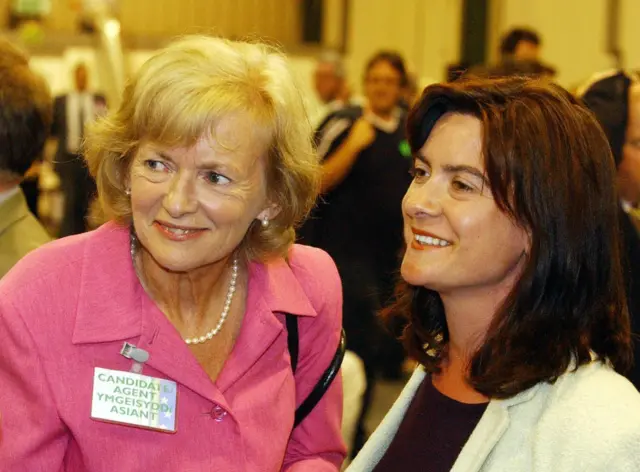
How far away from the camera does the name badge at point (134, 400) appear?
2020mm

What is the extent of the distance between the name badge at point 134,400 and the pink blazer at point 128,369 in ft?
0.06

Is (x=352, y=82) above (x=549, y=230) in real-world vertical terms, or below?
below

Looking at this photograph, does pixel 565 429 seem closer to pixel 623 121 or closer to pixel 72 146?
pixel 623 121

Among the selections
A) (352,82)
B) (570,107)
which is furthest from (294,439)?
(352,82)

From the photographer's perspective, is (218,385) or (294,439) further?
(294,439)

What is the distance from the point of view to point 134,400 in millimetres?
2045

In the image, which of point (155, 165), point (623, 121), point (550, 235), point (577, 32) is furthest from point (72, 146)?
point (550, 235)

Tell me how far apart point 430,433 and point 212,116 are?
74 cm

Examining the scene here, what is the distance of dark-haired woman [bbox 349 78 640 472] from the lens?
1.86 metres

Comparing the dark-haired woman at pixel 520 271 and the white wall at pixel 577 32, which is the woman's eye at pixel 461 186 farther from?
the white wall at pixel 577 32

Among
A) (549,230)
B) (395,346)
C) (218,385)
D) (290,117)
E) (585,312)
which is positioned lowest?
(395,346)

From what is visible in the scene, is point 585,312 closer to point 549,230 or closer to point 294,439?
point 549,230

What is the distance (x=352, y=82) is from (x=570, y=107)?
12.8 m

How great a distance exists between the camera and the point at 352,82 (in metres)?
14.6
